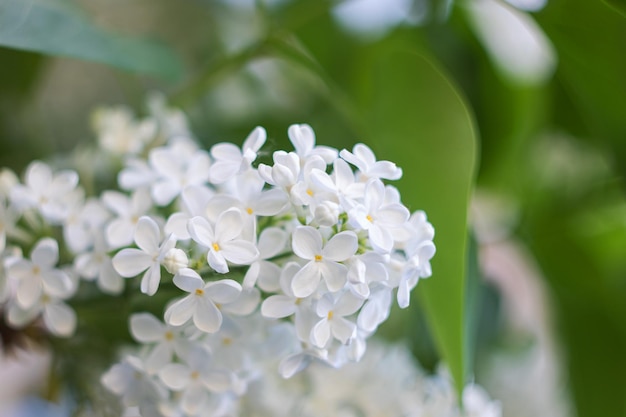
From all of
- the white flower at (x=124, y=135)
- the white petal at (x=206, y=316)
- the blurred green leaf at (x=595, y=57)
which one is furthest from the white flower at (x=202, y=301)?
the blurred green leaf at (x=595, y=57)

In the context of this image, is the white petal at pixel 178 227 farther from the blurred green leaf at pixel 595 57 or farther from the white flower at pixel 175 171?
the blurred green leaf at pixel 595 57

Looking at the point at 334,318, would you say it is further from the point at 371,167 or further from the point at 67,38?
the point at 67,38

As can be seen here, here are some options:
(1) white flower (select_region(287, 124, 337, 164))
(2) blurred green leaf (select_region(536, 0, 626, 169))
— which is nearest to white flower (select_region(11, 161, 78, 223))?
(1) white flower (select_region(287, 124, 337, 164))

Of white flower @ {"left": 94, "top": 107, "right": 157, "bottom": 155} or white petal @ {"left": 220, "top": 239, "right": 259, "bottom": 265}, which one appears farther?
white flower @ {"left": 94, "top": 107, "right": 157, "bottom": 155}

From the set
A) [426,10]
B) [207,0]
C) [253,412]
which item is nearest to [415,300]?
[253,412]

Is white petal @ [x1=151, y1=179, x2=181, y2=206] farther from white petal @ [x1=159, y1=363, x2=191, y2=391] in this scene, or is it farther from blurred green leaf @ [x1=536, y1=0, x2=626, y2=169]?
blurred green leaf @ [x1=536, y1=0, x2=626, y2=169]

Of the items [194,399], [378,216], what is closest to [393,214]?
[378,216]

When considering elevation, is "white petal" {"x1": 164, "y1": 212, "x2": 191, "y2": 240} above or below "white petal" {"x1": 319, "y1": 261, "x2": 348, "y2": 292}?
below
